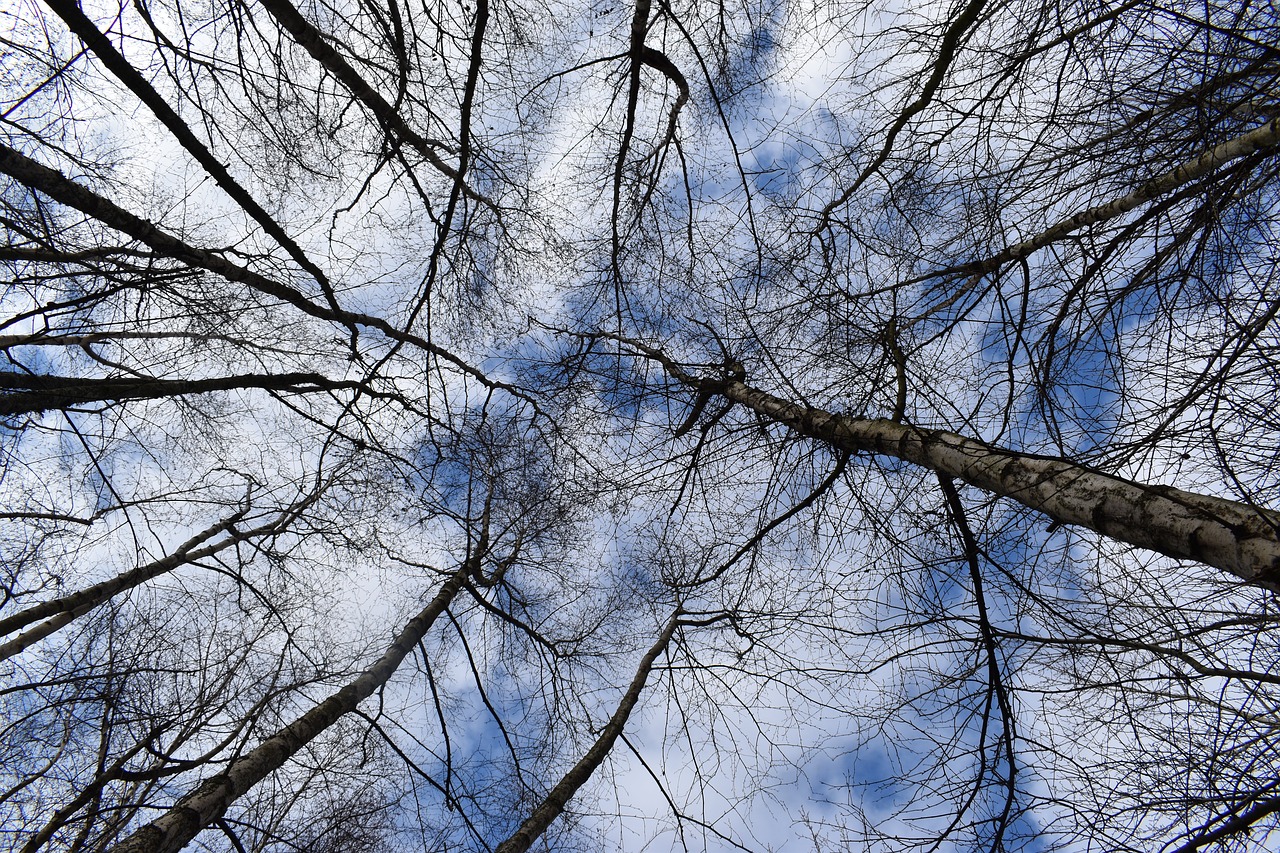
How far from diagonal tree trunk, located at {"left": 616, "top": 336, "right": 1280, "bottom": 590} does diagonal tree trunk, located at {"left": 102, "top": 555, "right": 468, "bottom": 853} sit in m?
4.00

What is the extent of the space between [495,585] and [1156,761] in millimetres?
5174

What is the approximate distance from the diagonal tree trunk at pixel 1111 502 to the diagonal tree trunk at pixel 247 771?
3997 mm

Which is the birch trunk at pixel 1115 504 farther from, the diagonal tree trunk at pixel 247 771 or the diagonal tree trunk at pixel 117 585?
the diagonal tree trunk at pixel 117 585

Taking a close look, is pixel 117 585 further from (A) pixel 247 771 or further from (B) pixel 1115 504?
(B) pixel 1115 504

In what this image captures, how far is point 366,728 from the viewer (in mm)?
4641

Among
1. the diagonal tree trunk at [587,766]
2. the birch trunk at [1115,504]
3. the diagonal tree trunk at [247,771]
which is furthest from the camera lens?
the diagonal tree trunk at [587,766]

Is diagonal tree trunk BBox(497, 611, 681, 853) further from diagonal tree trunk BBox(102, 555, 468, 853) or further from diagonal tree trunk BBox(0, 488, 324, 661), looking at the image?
diagonal tree trunk BBox(0, 488, 324, 661)

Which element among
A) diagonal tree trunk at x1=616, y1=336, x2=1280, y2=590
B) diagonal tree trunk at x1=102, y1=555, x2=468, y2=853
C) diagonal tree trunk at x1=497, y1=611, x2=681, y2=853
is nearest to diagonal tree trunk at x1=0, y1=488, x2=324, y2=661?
diagonal tree trunk at x1=102, y1=555, x2=468, y2=853

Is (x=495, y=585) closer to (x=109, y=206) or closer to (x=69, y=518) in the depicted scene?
(x=69, y=518)

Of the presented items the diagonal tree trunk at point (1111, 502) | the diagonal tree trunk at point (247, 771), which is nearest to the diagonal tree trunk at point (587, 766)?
the diagonal tree trunk at point (247, 771)

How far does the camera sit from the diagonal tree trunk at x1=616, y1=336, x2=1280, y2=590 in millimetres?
1713

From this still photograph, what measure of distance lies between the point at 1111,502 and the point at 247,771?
4423 millimetres

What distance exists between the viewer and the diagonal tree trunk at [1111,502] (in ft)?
5.62

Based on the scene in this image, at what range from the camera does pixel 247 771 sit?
3102 millimetres
